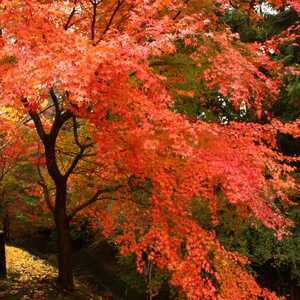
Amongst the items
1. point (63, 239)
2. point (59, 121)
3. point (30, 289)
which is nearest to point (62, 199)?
point (63, 239)

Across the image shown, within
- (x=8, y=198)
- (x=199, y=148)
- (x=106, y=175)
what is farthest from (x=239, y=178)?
(x=8, y=198)

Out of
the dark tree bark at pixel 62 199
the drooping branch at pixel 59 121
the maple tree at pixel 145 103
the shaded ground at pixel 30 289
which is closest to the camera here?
the maple tree at pixel 145 103

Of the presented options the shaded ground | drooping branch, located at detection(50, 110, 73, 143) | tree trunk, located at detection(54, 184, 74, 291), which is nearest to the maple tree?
drooping branch, located at detection(50, 110, 73, 143)

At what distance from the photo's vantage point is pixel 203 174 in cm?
743

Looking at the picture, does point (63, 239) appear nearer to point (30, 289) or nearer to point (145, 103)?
point (30, 289)

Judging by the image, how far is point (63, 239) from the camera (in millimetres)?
10430

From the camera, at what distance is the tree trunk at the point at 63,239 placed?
404 inches

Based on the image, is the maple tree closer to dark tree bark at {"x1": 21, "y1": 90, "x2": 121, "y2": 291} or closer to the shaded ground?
dark tree bark at {"x1": 21, "y1": 90, "x2": 121, "y2": 291}

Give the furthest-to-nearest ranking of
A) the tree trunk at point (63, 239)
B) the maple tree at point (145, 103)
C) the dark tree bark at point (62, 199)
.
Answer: the tree trunk at point (63, 239) < the dark tree bark at point (62, 199) < the maple tree at point (145, 103)

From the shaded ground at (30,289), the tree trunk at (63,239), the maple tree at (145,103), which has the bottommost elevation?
the shaded ground at (30,289)

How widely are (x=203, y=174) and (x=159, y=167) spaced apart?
0.98m

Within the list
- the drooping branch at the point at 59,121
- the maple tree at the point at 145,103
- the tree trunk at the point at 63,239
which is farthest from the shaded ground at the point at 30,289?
the drooping branch at the point at 59,121

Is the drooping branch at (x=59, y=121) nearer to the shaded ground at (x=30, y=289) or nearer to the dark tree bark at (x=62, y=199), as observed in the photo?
the dark tree bark at (x=62, y=199)

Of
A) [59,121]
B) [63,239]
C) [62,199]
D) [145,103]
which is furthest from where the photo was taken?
[63,239]
